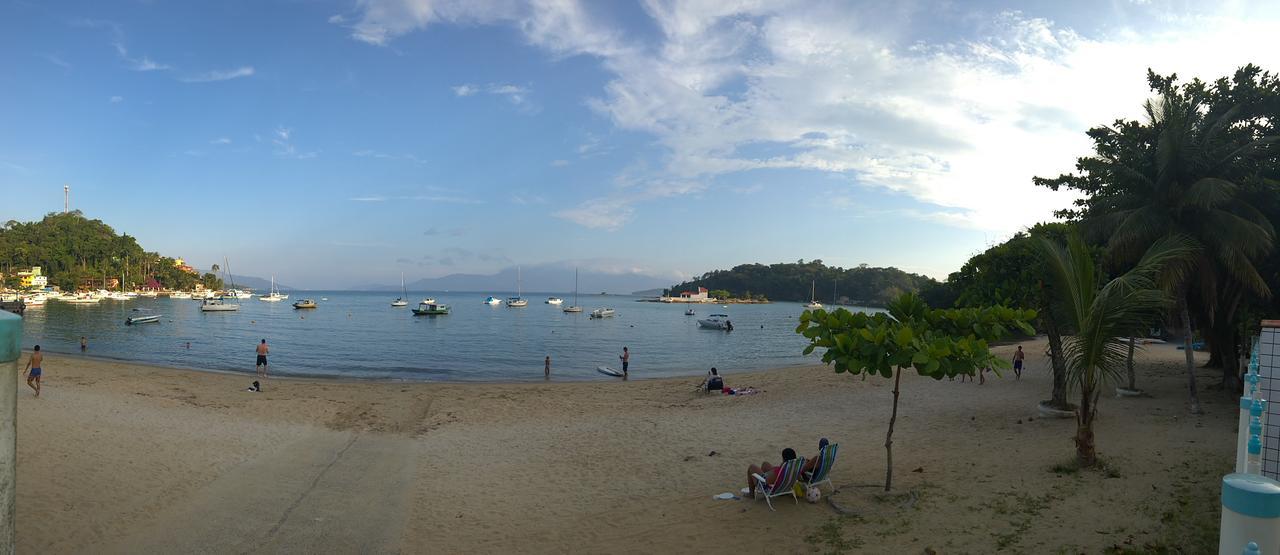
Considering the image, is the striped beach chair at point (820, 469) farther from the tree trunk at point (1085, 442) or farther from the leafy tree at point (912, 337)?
the tree trunk at point (1085, 442)

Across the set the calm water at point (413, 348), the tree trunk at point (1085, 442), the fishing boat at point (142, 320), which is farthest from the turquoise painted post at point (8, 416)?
the fishing boat at point (142, 320)

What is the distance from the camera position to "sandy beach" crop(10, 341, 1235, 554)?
7484 mm

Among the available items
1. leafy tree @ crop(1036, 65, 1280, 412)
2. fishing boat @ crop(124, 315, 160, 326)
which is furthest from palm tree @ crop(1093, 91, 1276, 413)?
fishing boat @ crop(124, 315, 160, 326)

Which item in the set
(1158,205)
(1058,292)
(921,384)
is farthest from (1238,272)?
(921,384)

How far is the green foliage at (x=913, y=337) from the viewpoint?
267 inches

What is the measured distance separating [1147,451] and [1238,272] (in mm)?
6427

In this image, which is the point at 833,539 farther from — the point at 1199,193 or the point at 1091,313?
→ the point at 1199,193

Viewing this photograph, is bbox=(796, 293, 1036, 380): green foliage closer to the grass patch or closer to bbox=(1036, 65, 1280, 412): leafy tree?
the grass patch

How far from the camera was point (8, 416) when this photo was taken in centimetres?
181

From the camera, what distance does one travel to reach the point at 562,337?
58625 mm

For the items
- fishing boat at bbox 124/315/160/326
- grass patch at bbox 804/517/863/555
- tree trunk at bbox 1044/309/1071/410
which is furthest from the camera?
fishing boat at bbox 124/315/160/326

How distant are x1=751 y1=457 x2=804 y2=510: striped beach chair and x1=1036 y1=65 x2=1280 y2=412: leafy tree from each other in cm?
958

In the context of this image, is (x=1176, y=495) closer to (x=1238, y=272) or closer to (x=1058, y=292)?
(x=1058, y=292)

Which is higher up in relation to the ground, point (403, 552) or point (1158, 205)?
point (1158, 205)
